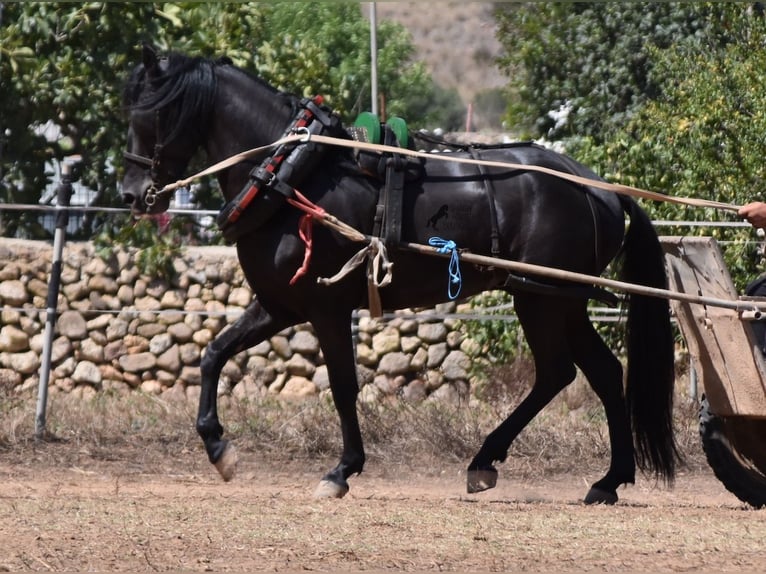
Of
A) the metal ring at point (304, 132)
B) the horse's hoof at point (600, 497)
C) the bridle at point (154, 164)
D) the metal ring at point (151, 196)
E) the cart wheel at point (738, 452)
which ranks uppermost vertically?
the metal ring at point (304, 132)

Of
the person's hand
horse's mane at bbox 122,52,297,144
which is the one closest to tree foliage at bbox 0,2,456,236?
horse's mane at bbox 122,52,297,144

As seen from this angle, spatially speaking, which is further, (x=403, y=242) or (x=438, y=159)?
(x=438, y=159)

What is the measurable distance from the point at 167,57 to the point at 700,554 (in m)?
3.63

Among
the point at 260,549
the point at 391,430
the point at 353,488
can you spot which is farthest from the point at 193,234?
the point at 260,549

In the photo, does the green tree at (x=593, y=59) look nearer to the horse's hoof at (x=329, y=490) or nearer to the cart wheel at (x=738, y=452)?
the cart wheel at (x=738, y=452)

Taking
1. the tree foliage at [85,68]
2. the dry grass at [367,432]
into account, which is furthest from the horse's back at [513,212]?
the tree foliage at [85,68]

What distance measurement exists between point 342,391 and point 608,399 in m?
1.42

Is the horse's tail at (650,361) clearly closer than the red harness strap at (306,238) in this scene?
No

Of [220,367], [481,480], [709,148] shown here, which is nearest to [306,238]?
[220,367]

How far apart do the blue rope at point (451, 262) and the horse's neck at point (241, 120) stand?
96cm

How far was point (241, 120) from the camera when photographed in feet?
21.3

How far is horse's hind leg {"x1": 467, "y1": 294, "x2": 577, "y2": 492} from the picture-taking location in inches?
261

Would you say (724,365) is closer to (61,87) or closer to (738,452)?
(738,452)

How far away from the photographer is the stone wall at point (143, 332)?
37.3 ft
